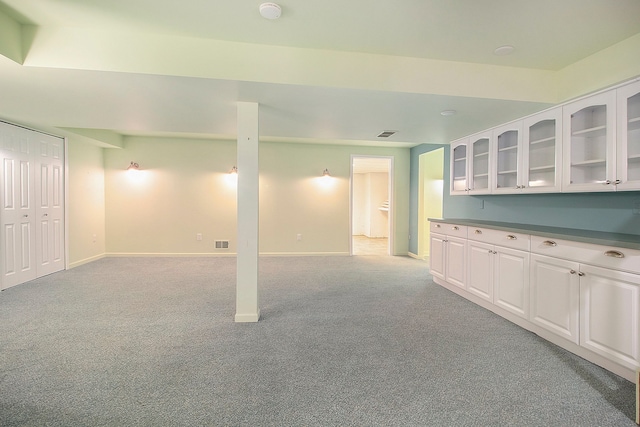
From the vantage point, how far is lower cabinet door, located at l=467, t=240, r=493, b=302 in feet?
10.2

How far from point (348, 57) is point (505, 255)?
2.42 meters

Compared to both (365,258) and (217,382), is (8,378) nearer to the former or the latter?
(217,382)

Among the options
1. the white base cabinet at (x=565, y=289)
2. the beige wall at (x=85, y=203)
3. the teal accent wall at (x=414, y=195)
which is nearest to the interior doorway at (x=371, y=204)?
the teal accent wall at (x=414, y=195)

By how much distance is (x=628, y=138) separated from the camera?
221cm

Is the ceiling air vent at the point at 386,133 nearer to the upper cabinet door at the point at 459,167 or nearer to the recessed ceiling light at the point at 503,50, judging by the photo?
the upper cabinet door at the point at 459,167

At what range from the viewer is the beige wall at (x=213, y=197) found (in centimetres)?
591

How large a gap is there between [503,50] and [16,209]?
6072mm

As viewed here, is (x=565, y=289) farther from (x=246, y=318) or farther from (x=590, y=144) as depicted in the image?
(x=246, y=318)

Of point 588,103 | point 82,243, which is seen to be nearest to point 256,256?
point 588,103

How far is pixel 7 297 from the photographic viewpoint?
3498mm

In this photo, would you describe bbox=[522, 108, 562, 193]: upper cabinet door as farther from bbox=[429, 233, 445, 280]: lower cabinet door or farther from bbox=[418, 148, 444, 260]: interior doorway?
bbox=[418, 148, 444, 260]: interior doorway

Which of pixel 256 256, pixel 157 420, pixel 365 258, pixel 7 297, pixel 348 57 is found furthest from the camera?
pixel 365 258

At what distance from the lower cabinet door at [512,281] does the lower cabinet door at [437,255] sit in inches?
38.6

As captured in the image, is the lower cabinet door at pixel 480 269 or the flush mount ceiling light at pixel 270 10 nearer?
the flush mount ceiling light at pixel 270 10
